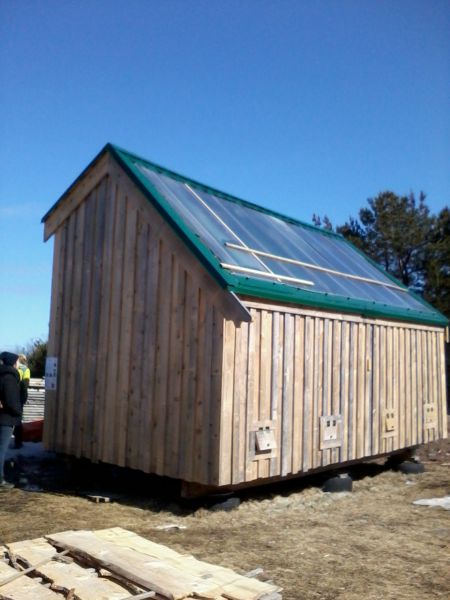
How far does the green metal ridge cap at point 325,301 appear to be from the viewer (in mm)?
7719

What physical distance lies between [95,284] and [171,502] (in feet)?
10.6

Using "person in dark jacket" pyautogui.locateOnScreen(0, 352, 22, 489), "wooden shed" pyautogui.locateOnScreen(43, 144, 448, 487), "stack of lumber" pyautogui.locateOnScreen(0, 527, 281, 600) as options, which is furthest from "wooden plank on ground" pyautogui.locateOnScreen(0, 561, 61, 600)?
"person in dark jacket" pyautogui.locateOnScreen(0, 352, 22, 489)

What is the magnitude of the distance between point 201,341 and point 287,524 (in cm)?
238

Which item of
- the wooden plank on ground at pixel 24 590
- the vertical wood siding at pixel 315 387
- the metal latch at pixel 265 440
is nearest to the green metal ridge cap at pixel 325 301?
the vertical wood siding at pixel 315 387

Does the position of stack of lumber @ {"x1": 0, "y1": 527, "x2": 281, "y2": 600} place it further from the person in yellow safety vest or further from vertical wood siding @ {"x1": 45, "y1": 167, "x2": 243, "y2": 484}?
the person in yellow safety vest

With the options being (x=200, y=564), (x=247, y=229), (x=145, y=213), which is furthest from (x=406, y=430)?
(x=200, y=564)

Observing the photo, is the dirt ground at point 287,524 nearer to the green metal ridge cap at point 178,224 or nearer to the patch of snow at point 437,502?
the patch of snow at point 437,502

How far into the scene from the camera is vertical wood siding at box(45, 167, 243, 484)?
771 cm

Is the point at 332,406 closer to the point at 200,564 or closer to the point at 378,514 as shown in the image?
the point at 378,514

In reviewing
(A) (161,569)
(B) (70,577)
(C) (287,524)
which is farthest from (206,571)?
(C) (287,524)

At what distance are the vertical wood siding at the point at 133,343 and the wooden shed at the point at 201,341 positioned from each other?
2 centimetres

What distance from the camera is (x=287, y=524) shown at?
7.51 meters

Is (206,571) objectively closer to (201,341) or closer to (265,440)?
(265,440)

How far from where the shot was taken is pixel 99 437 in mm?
8883
